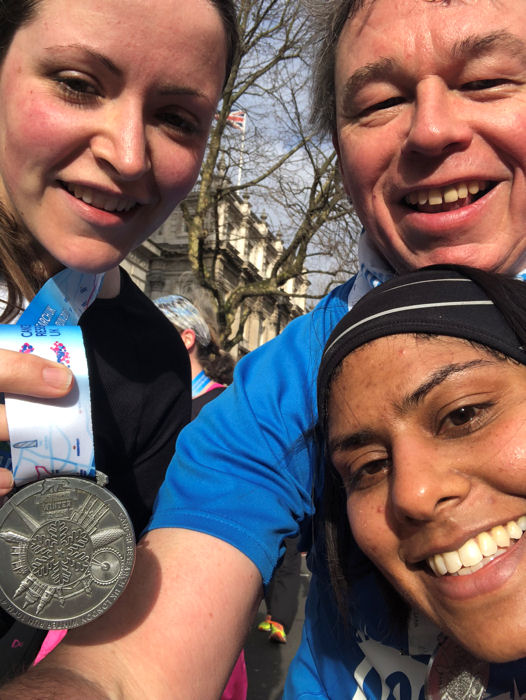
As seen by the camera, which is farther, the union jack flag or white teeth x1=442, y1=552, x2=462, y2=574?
the union jack flag

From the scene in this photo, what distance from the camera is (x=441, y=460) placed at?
1191 millimetres

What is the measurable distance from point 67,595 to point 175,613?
0.30 m

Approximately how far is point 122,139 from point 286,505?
3.15 feet

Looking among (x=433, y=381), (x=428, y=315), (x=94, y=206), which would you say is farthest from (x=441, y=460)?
(x=94, y=206)

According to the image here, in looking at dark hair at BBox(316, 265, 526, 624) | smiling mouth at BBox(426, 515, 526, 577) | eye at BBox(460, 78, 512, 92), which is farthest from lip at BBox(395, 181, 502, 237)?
smiling mouth at BBox(426, 515, 526, 577)

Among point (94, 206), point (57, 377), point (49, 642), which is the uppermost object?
point (94, 206)

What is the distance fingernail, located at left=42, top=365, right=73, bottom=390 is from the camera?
1.05 m

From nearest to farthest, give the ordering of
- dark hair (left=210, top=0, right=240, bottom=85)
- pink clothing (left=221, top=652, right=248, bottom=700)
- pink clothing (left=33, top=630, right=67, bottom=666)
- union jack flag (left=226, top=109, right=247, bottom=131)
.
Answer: dark hair (left=210, top=0, right=240, bottom=85) → pink clothing (left=33, top=630, right=67, bottom=666) → pink clothing (left=221, top=652, right=248, bottom=700) → union jack flag (left=226, top=109, right=247, bottom=131)

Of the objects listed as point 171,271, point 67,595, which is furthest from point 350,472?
point 171,271

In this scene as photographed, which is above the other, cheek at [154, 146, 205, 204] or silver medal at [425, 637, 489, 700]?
cheek at [154, 146, 205, 204]

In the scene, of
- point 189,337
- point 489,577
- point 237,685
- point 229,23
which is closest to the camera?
point 489,577

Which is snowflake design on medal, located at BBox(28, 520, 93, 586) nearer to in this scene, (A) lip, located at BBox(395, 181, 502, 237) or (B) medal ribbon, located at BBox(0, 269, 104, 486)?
(B) medal ribbon, located at BBox(0, 269, 104, 486)

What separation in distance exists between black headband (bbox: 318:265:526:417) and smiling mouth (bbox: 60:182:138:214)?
2.05 feet

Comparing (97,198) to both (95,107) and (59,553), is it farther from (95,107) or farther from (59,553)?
(59,553)
